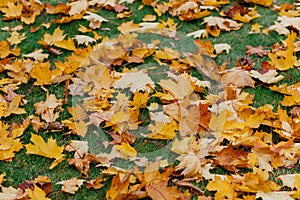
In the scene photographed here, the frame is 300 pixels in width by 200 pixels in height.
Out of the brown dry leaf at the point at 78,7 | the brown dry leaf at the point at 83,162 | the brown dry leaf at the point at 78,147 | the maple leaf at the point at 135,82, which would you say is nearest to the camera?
the brown dry leaf at the point at 83,162

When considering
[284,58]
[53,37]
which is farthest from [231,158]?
[53,37]

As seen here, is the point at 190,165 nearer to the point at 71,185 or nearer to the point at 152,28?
the point at 71,185

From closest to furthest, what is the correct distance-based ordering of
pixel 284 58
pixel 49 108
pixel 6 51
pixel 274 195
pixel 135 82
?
pixel 274 195 < pixel 49 108 < pixel 135 82 < pixel 284 58 < pixel 6 51

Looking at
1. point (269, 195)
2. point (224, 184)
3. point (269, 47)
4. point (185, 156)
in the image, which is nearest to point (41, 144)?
point (185, 156)

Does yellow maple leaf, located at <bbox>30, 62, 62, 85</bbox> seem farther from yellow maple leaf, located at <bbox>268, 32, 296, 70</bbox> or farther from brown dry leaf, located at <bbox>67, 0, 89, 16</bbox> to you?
yellow maple leaf, located at <bbox>268, 32, 296, 70</bbox>

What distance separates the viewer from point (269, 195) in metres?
2.27

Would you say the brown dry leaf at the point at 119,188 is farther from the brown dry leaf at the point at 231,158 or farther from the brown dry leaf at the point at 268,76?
the brown dry leaf at the point at 268,76

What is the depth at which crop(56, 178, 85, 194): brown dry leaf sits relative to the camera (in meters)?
2.38

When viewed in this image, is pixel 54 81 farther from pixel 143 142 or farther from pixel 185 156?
pixel 185 156

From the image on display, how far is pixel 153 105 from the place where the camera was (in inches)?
115

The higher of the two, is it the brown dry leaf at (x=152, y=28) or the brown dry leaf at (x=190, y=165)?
the brown dry leaf at (x=152, y=28)

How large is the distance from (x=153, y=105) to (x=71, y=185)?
2.50 feet

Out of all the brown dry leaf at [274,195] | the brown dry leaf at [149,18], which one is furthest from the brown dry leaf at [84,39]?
the brown dry leaf at [274,195]

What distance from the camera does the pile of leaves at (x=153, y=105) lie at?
2.40 m
